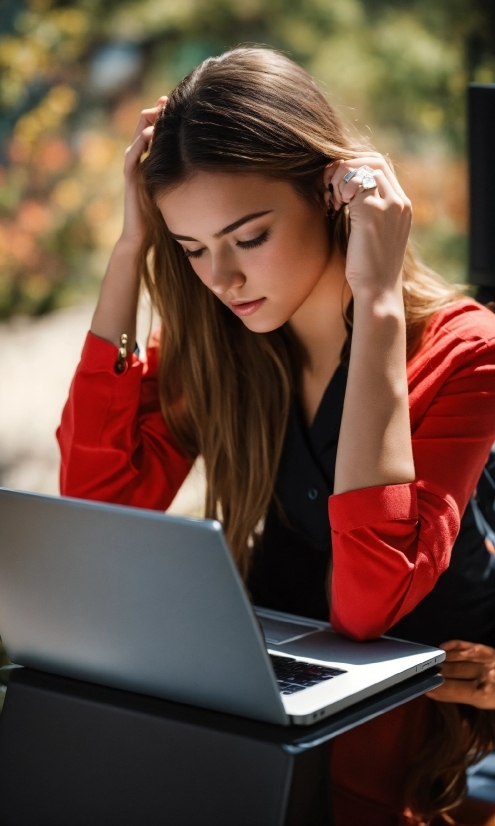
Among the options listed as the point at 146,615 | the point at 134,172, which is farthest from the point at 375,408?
the point at 134,172

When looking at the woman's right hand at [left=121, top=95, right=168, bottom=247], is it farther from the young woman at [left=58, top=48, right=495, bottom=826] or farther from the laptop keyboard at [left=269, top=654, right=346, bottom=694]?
the laptop keyboard at [left=269, top=654, right=346, bottom=694]

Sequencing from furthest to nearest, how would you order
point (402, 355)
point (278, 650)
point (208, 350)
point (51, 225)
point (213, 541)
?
point (51, 225) → point (208, 350) → point (402, 355) → point (278, 650) → point (213, 541)

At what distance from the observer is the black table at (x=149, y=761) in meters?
0.85

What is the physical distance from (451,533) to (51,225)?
4.40 m

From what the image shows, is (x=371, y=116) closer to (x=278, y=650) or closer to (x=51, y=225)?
(x=51, y=225)

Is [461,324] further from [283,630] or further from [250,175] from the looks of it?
[283,630]

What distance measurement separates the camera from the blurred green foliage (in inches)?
206

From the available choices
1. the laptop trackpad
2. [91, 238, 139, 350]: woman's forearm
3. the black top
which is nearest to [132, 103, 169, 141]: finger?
[91, 238, 139, 350]: woman's forearm

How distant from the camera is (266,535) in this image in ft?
5.34

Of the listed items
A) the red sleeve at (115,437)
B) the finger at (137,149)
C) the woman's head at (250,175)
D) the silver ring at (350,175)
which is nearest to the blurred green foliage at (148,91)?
the red sleeve at (115,437)

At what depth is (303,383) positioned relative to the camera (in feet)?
5.28

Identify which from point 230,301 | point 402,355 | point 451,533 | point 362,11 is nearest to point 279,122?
point 230,301

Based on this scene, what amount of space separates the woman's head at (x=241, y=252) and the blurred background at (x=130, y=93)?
3.56m

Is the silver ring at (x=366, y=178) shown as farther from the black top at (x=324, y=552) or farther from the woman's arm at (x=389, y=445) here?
the black top at (x=324, y=552)
